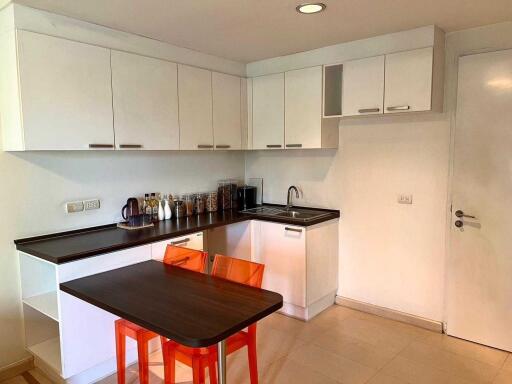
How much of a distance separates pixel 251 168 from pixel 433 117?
1960 millimetres

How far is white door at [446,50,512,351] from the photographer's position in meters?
2.83

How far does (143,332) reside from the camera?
2186 millimetres

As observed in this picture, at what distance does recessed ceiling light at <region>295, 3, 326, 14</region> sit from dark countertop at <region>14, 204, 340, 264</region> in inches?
64.6

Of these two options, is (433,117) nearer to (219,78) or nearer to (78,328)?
(219,78)

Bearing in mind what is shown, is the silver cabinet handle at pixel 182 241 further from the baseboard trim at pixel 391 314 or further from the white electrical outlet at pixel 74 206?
the baseboard trim at pixel 391 314

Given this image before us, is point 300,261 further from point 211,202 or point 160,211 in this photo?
point 160,211

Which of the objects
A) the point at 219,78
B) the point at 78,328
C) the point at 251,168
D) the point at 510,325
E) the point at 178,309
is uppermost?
the point at 219,78

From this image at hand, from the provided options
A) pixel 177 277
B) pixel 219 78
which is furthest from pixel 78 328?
pixel 219 78

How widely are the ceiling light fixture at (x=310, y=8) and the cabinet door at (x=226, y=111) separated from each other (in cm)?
130

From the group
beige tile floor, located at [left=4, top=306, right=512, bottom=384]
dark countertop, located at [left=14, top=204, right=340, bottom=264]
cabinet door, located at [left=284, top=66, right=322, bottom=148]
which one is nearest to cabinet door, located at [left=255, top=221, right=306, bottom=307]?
dark countertop, located at [left=14, top=204, right=340, bottom=264]

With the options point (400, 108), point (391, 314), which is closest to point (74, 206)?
point (400, 108)

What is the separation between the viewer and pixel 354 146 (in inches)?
141

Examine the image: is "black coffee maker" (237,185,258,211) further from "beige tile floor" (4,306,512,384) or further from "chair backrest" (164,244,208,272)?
"chair backrest" (164,244,208,272)

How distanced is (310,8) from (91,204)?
210cm
